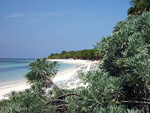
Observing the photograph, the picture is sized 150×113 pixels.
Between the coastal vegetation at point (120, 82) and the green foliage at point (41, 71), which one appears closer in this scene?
the coastal vegetation at point (120, 82)

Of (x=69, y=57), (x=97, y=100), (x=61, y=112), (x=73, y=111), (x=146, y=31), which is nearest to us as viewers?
(x=97, y=100)

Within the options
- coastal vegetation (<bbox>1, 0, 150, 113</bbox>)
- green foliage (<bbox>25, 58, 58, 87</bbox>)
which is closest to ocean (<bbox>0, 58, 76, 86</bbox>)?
green foliage (<bbox>25, 58, 58, 87</bbox>)

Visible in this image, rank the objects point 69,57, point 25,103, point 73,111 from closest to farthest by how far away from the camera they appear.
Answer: point 73,111
point 25,103
point 69,57

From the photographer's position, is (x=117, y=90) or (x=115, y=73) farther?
(x=115, y=73)

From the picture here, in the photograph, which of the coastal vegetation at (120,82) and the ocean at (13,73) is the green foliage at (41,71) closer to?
the ocean at (13,73)

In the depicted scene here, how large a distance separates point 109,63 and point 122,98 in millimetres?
700

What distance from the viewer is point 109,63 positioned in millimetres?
2971

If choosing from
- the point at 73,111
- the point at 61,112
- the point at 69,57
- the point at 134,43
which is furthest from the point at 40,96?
the point at 69,57

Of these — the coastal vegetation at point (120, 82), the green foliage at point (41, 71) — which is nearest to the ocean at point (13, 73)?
the green foliage at point (41, 71)

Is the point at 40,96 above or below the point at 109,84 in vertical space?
below

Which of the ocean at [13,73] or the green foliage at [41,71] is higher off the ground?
the green foliage at [41,71]

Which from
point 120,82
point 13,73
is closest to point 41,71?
point 120,82

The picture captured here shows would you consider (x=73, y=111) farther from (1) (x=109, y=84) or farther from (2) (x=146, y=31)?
(2) (x=146, y=31)

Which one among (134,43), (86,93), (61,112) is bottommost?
(61,112)
